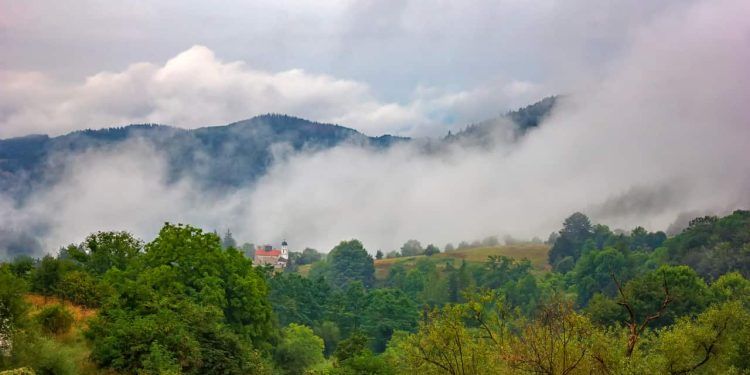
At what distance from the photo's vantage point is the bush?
114 ft

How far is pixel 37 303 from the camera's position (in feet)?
132

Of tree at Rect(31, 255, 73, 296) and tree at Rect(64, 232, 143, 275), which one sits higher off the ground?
tree at Rect(64, 232, 143, 275)

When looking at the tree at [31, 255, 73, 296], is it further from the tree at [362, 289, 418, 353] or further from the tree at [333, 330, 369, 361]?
the tree at [362, 289, 418, 353]

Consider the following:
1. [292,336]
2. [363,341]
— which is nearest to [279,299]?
[292,336]

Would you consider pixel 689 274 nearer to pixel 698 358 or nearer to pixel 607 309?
pixel 607 309

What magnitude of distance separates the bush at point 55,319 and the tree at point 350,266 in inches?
6026

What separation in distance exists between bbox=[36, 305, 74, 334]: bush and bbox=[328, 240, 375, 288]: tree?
153058 millimetres

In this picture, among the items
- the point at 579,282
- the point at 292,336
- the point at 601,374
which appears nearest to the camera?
the point at 601,374

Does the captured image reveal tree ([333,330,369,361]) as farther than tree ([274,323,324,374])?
No

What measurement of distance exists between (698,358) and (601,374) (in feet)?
38.9

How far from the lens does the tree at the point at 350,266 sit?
624 feet

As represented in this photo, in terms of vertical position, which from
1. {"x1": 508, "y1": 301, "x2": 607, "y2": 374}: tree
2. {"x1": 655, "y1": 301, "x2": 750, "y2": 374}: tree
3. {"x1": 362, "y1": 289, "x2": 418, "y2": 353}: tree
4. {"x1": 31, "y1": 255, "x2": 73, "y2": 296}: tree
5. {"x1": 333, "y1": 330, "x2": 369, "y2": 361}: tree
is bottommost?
{"x1": 362, "y1": 289, "x2": 418, "y2": 353}: tree

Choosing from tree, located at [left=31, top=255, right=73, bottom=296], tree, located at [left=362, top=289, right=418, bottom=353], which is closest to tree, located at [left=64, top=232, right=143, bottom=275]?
tree, located at [left=31, top=255, right=73, bottom=296]

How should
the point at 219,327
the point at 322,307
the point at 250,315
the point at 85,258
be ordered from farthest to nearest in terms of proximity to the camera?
the point at 322,307 < the point at 85,258 < the point at 250,315 < the point at 219,327
